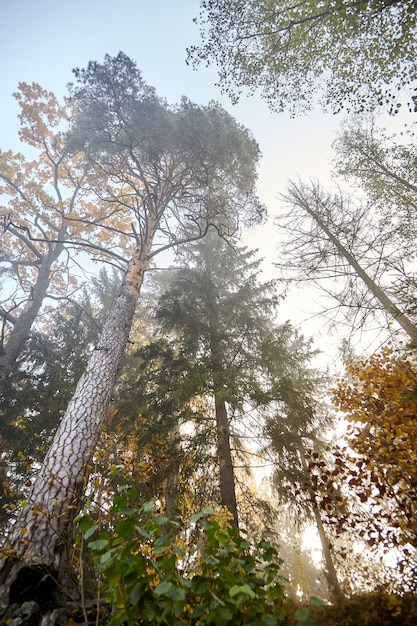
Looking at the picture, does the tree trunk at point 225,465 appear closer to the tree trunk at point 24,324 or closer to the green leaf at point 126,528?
the green leaf at point 126,528

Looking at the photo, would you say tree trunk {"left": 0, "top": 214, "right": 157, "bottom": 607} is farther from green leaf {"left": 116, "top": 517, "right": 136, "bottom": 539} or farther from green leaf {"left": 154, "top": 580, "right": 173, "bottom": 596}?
green leaf {"left": 154, "top": 580, "right": 173, "bottom": 596}

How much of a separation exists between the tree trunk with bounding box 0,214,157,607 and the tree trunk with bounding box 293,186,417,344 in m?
6.58

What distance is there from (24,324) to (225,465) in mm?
8935

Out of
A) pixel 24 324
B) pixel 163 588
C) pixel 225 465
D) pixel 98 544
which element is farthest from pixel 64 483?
pixel 24 324

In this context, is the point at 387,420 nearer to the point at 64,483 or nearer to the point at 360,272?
the point at 64,483

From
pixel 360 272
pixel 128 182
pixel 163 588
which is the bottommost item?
pixel 163 588

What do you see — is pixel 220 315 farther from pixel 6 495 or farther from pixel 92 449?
pixel 6 495

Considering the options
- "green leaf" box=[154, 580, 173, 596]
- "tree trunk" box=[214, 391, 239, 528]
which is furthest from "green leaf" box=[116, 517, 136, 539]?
"tree trunk" box=[214, 391, 239, 528]

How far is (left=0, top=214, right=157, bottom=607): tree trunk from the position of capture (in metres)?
3.14

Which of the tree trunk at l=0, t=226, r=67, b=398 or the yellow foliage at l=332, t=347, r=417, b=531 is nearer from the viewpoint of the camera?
the yellow foliage at l=332, t=347, r=417, b=531

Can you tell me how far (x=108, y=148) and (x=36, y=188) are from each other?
592cm

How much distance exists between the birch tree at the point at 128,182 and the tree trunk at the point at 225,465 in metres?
3.14

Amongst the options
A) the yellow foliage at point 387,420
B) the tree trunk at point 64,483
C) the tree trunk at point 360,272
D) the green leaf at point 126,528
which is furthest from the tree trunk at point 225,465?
the green leaf at point 126,528

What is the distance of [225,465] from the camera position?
727cm
